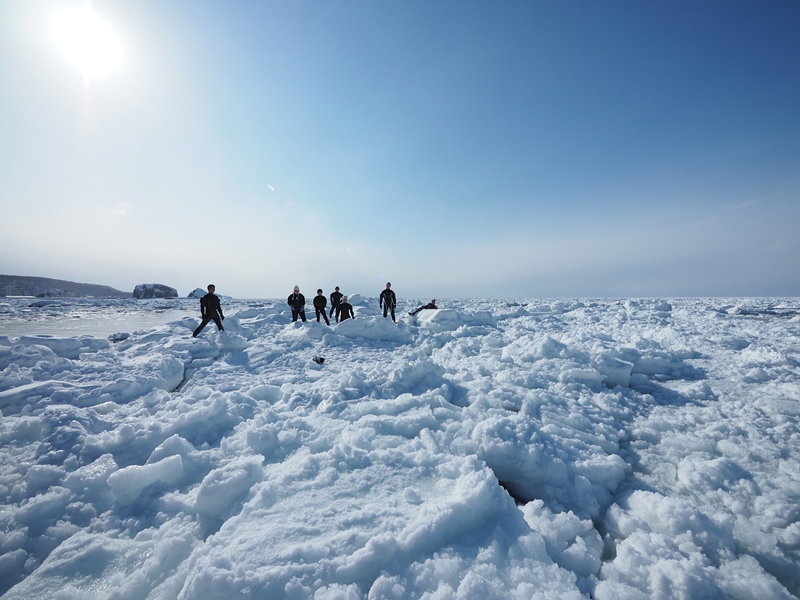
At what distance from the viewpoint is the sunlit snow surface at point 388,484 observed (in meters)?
1.95

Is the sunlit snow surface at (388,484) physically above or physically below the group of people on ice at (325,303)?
below

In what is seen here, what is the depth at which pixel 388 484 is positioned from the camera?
8.93ft

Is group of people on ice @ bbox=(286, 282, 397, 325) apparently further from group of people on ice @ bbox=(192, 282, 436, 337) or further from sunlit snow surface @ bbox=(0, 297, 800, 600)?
sunlit snow surface @ bbox=(0, 297, 800, 600)

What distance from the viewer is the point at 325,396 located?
4488 mm

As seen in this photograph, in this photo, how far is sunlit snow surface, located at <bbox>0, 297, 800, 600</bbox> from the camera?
6.40ft

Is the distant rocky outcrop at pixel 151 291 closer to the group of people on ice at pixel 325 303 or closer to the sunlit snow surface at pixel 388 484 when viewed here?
the group of people on ice at pixel 325 303

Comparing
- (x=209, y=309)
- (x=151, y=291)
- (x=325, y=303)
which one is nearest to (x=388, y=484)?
(x=209, y=309)

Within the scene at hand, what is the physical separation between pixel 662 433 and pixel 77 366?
8.53 meters

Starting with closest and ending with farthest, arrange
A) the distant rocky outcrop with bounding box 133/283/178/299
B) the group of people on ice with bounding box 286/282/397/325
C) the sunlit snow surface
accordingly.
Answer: the sunlit snow surface, the group of people on ice with bounding box 286/282/397/325, the distant rocky outcrop with bounding box 133/283/178/299

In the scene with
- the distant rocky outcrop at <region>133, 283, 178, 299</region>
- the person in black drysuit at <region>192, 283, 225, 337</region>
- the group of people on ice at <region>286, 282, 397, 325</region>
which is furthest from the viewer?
the distant rocky outcrop at <region>133, 283, 178, 299</region>

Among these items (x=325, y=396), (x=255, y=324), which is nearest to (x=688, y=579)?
(x=325, y=396)

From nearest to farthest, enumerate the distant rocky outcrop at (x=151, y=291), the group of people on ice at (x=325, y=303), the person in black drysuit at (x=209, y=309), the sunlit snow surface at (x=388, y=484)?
the sunlit snow surface at (x=388, y=484) → the person in black drysuit at (x=209, y=309) → the group of people on ice at (x=325, y=303) → the distant rocky outcrop at (x=151, y=291)

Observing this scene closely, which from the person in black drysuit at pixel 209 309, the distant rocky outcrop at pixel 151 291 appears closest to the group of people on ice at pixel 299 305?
the person in black drysuit at pixel 209 309

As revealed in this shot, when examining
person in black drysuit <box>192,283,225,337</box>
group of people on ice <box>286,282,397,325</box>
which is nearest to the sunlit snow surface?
person in black drysuit <box>192,283,225,337</box>
